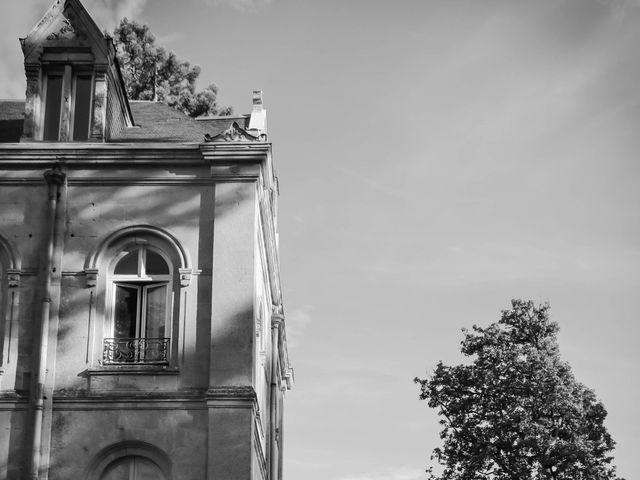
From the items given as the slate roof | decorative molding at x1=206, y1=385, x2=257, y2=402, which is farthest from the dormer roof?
decorative molding at x1=206, y1=385, x2=257, y2=402

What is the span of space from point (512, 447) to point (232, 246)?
2041 centimetres

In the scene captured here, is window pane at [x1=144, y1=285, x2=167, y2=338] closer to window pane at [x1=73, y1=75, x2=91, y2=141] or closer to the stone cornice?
the stone cornice

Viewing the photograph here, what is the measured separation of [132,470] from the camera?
25.2 metres

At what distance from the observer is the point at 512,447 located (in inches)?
1727

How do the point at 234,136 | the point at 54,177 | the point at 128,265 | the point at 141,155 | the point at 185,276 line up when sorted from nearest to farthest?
the point at 185,276 < the point at 128,265 < the point at 54,177 < the point at 141,155 < the point at 234,136

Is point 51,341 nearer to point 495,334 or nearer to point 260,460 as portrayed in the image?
point 260,460

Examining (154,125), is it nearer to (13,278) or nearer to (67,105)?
(67,105)

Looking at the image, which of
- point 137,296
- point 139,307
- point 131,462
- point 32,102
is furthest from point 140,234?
point 131,462

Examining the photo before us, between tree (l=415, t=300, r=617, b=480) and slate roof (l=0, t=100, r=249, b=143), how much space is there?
16862 millimetres

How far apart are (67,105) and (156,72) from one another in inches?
756

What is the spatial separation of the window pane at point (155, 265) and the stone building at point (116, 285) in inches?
2.7

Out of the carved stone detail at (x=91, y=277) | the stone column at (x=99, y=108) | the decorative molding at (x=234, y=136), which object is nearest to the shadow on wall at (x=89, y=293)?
the carved stone detail at (x=91, y=277)

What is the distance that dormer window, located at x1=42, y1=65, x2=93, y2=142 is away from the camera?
91.8 ft

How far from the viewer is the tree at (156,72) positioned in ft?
154
